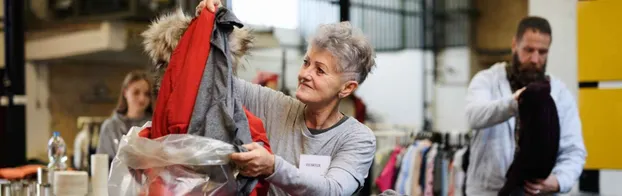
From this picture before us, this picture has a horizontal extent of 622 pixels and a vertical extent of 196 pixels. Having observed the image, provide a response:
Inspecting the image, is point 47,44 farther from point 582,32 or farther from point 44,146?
point 582,32

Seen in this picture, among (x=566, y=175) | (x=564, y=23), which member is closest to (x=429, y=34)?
(x=564, y=23)

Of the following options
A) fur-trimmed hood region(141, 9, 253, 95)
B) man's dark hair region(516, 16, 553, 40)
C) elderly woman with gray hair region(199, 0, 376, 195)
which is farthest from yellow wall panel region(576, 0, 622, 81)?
fur-trimmed hood region(141, 9, 253, 95)

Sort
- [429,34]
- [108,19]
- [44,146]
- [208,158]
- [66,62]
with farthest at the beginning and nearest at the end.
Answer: [429,34] → [66,62] → [44,146] → [108,19] → [208,158]

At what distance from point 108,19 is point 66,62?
50.1 inches

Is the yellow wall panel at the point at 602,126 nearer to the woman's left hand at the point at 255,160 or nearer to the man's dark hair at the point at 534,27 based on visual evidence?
the man's dark hair at the point at 534,27

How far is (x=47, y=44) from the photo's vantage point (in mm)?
7121

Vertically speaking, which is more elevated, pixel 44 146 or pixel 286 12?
pixel 286 12

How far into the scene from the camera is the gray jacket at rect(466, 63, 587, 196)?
9.98ft

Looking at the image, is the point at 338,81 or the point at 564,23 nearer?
the point at 338,81

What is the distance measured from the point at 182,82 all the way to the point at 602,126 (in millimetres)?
2584

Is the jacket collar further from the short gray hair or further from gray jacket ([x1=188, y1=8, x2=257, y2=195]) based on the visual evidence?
the short gray hair

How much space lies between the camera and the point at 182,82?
165 centimetres

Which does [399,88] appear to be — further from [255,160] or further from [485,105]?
[255,160]

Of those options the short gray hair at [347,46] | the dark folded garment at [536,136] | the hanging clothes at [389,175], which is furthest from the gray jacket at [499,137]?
the hanging clothes at [389,175]
